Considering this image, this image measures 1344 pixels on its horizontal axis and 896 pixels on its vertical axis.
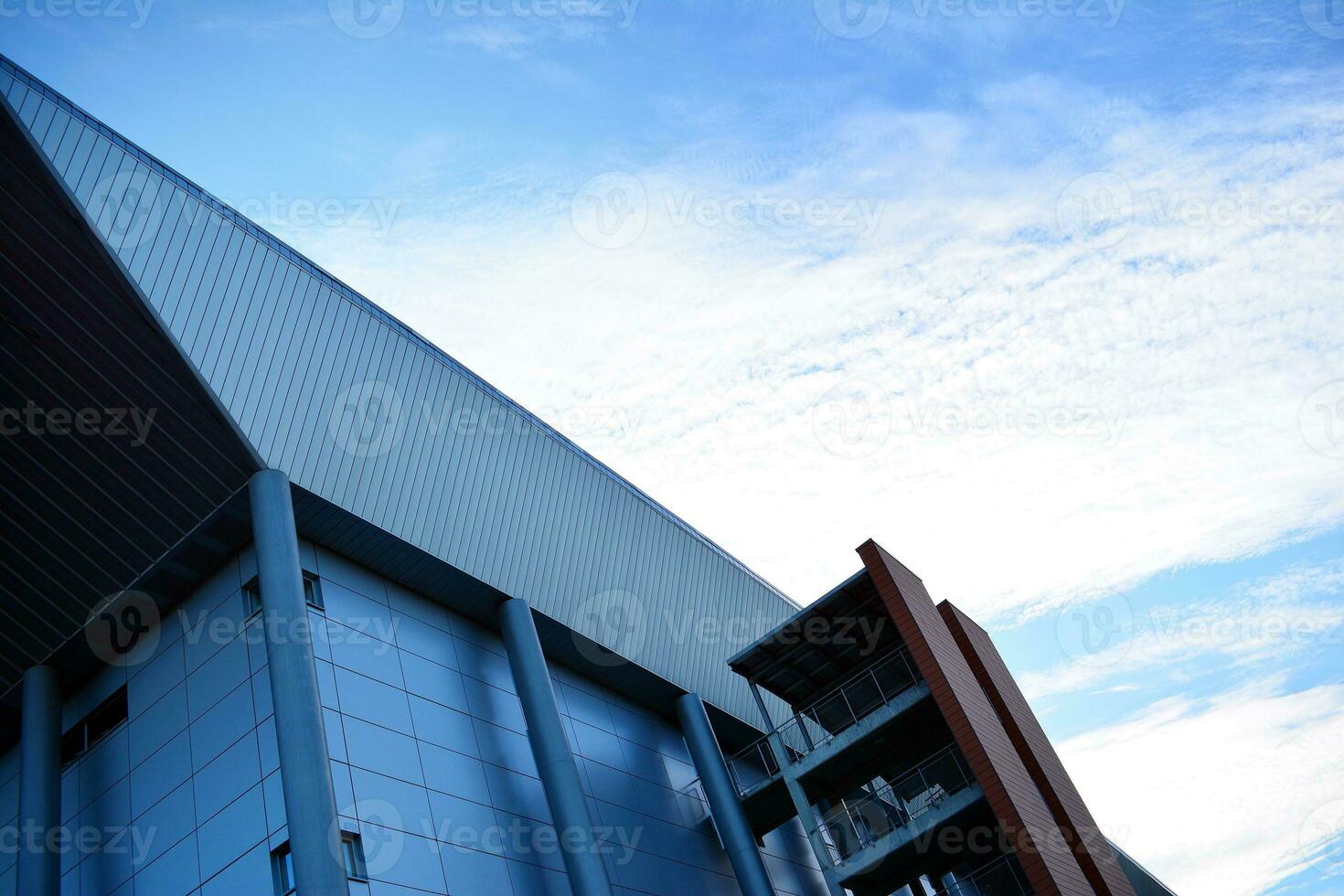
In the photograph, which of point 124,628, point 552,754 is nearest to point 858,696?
point 552,754

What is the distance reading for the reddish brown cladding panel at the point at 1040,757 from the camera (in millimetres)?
30281

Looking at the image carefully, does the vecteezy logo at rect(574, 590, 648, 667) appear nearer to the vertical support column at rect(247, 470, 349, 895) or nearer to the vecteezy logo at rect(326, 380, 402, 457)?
the vecteezy logo at rect(326, 380, 402, 457)

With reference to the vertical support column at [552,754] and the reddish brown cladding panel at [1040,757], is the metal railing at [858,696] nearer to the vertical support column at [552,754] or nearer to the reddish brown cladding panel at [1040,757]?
the reddish brown cladding panel at [1040,757]

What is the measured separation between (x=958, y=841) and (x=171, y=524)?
70.7 feet

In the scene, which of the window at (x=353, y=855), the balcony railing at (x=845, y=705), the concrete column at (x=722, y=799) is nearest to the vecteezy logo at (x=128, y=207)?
the window at (x=353, y=855)

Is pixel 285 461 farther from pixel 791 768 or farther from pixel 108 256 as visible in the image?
pixel 791 768

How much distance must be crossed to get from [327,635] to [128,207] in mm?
10138

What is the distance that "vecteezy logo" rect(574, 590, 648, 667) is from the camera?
32625 millimetres

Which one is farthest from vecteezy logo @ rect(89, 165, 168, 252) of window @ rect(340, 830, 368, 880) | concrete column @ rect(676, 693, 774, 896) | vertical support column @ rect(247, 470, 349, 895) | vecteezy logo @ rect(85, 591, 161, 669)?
concrete column @ rect(676, 693, 774, 896)

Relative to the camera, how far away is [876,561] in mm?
29922

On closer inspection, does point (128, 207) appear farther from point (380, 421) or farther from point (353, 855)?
point (353, 855)

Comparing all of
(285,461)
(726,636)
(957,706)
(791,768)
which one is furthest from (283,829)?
(726,636)

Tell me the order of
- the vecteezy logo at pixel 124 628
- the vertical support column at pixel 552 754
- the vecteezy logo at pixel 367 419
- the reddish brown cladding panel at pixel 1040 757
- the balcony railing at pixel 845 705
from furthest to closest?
the balcony railing at pixel 845 705 < the reddish brown cladding panel at pixel 1040 757 < the vecteezy logo at pixel 124 628 < the vecteezy logo at pixel 367 419 < the vertical support column at pixel 552 754

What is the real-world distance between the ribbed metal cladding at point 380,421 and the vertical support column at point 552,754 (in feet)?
4.36
